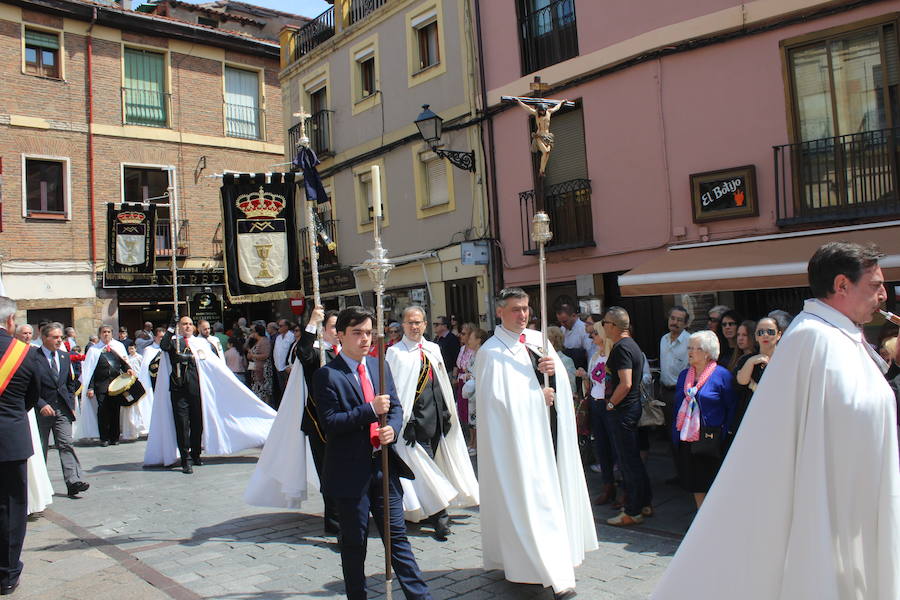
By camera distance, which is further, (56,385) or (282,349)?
(282,349)

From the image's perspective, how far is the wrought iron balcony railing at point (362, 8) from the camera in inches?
747

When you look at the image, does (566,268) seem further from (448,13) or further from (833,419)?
(833,419)

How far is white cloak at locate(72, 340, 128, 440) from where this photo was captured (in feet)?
42.3

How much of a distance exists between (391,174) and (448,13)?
13.2 ft

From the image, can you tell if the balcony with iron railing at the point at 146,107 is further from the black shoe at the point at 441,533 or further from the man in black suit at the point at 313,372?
the black shoe at the point at 441,533

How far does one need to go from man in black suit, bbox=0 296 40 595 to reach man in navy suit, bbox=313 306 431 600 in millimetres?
2595

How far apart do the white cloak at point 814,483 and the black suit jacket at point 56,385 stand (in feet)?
16.4

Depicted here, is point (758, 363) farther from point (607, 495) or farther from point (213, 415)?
point (213, 415)

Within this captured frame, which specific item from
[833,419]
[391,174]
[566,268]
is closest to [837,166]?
[566,268]

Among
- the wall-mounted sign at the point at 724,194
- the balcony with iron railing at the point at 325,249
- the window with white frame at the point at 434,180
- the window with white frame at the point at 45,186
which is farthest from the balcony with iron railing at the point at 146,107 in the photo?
the wall-mounted sign at the point at 724,194

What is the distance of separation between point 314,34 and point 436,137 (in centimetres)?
829

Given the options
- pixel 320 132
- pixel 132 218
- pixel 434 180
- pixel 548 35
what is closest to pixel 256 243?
pixel 548 35

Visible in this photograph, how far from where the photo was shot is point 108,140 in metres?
23.6

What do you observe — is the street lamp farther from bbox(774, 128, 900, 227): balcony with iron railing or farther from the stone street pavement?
the stone street pavement
